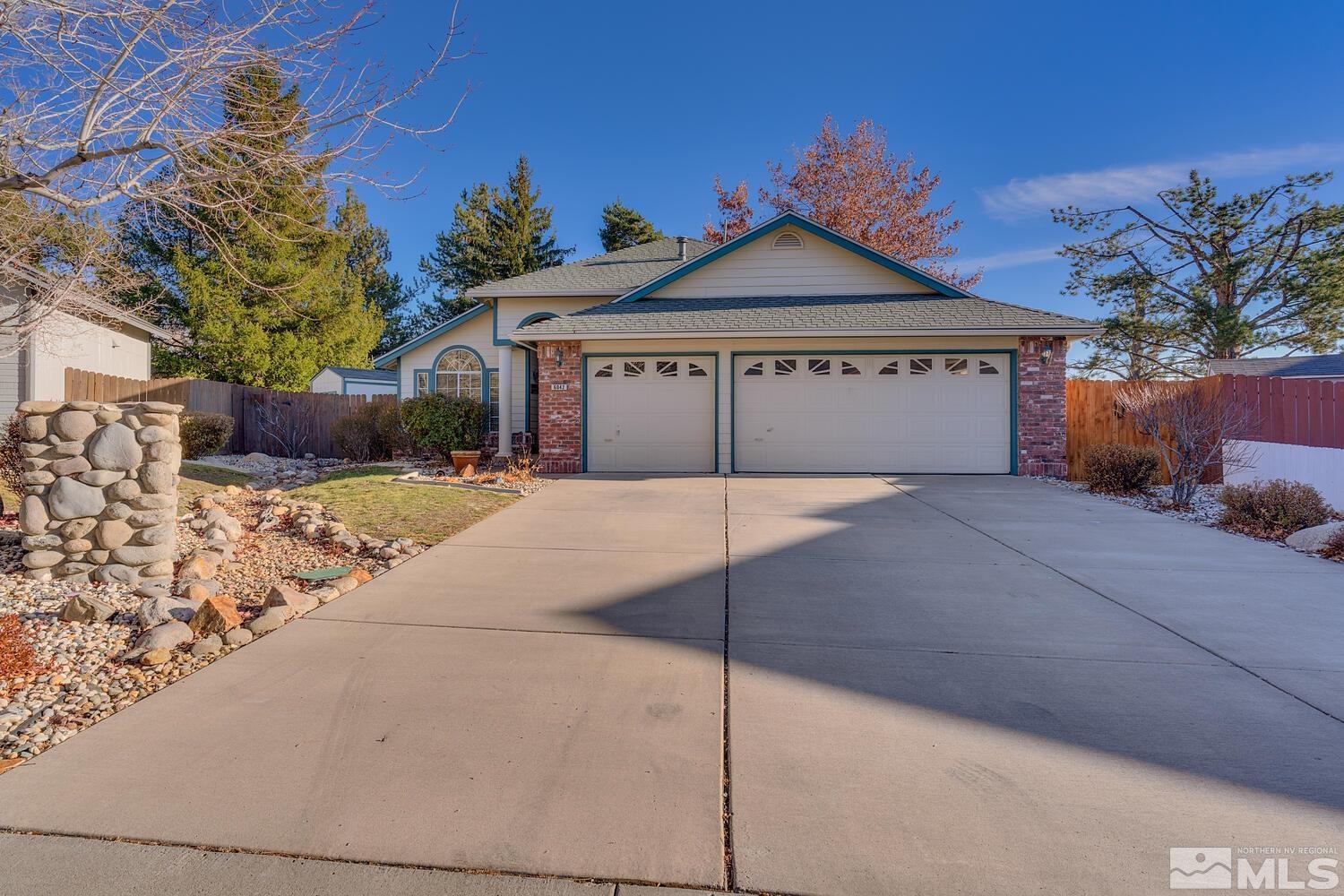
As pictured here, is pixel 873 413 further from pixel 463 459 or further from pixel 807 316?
pixel 463 459

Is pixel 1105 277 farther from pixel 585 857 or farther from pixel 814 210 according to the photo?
pixel 585 857

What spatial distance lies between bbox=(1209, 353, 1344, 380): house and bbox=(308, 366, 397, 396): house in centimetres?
2860

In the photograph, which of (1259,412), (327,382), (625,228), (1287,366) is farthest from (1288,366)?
(327,382)

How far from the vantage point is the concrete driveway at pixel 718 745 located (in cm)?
203

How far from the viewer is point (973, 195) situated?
977 inches

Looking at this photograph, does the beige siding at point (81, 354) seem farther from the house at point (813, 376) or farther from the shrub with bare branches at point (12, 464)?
the house at point (813, 376)

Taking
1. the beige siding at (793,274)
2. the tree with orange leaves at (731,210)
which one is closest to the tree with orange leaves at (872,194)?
the tree with orange leaves at (731,210)

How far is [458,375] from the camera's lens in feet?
51.8

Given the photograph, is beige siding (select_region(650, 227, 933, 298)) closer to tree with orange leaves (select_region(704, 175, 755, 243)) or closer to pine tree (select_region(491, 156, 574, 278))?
tree with orange leaves (select_region(704, 175, 755, 243))

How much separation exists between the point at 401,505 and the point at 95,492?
356 cm

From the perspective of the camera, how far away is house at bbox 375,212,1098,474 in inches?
456

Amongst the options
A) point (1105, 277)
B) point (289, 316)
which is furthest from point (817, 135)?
Answer: point (289, 316)

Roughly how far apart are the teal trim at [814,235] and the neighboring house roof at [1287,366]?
11164 millimetres

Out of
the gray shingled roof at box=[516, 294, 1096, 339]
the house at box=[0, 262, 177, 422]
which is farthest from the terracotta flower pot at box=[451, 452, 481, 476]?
the house at box=[0, 262, 177, 422]
